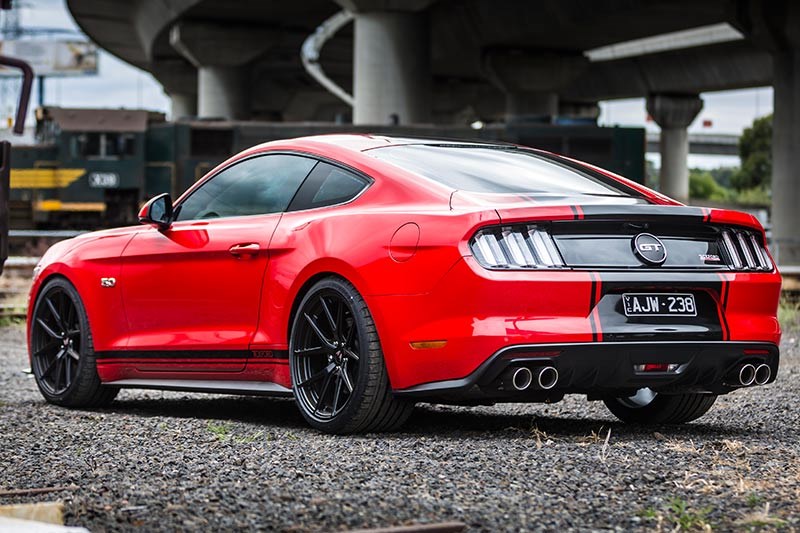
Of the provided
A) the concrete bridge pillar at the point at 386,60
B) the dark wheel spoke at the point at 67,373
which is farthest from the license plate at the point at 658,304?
the concrete bridge pillar at the point at 386,60

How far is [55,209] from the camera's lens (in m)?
31.3

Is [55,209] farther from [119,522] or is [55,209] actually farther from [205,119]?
[119,522]

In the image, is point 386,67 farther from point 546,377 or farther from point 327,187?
point 546,377

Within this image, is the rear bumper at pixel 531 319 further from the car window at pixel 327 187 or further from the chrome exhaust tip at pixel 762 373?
the car window at pixel 327 187

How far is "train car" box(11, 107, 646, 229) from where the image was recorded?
3091cm

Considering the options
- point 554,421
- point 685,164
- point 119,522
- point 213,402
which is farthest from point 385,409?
point 685,164

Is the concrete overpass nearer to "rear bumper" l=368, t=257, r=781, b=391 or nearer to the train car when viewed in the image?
the train car

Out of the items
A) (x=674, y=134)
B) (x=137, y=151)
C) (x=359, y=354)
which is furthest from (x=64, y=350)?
(x=674, y=134)

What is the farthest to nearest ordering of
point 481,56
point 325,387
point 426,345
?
point 481,56
point 325,387
point 426,345

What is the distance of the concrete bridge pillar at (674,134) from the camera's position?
207 ft

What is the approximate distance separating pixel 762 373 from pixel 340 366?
1.80 m

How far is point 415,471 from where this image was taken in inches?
182

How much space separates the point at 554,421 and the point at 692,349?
1.22 meters

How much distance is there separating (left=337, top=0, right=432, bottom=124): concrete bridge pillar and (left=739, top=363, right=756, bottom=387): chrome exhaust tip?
29.4 m
